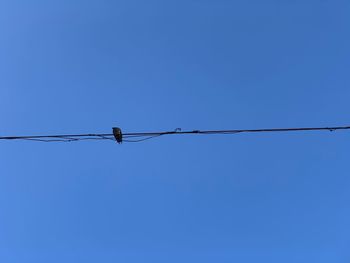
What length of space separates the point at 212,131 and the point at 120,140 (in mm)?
2512

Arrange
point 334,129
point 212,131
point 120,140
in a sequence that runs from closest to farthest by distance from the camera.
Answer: point 212,131
point 334,129
point 120,140

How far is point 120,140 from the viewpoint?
9.22 metres

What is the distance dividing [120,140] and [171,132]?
5.25 ft

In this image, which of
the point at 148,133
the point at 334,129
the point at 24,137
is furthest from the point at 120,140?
the point at 334,129

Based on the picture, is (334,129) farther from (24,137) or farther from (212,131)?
(24,137)

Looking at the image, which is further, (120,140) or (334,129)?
(120,140)

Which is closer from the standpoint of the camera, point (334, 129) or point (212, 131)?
point (212, 131)

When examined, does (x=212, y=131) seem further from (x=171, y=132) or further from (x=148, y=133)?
(x=148, y=133)

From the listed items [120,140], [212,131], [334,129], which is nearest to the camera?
[212,131]

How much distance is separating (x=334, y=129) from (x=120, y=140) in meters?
5.23

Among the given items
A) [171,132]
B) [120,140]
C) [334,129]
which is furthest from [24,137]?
[334,129]

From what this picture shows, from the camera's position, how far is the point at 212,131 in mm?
8078

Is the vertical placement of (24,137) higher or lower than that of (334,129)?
lower

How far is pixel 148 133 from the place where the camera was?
8.26 m
